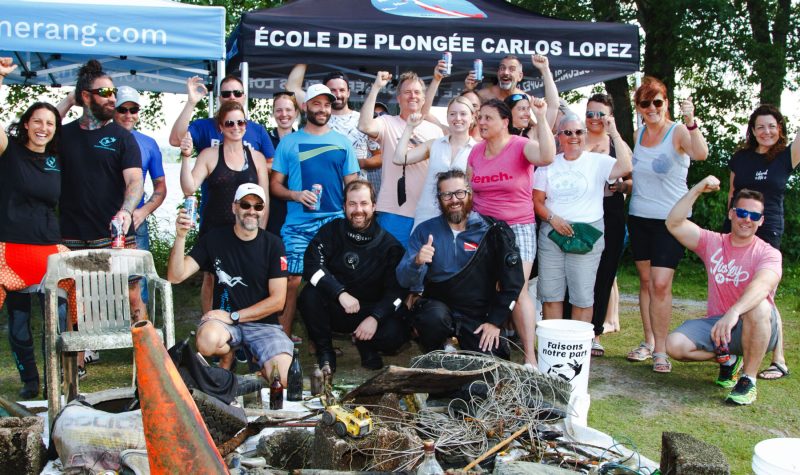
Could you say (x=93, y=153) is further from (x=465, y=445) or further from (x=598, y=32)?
(x=598, y=32)

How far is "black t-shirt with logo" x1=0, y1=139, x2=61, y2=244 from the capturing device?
492cm

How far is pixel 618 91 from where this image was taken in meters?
13.0

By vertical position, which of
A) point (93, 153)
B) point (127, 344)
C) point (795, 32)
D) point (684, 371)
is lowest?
point (684, 371)

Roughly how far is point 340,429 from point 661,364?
3172mm

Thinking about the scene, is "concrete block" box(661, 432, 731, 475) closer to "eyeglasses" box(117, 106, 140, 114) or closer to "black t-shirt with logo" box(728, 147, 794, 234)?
"black t-shirt with logo" box(728, 147, 794, 234)

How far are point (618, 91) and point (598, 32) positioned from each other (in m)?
5.72

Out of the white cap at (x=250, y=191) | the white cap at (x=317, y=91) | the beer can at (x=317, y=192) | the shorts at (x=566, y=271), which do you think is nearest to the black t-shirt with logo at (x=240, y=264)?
the white cap at (x=250, y=191)

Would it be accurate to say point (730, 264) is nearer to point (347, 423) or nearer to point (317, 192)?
point (317, 192)

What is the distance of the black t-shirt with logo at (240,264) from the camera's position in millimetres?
5211

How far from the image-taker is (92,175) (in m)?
5.35

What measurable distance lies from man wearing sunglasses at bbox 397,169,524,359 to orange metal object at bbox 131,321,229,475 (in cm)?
288

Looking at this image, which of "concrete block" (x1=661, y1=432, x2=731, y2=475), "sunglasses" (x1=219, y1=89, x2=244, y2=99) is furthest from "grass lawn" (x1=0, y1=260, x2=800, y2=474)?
"sunglasses" (x1=219, y1=89, x2=244, y2=99)

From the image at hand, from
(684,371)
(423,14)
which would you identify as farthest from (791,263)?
(423,14)

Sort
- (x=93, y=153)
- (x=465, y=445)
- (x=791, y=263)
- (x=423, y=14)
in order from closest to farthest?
(x=465, y=445) < (x=93, y=153) < (x=423, y=14) < (x=791, y=263)
